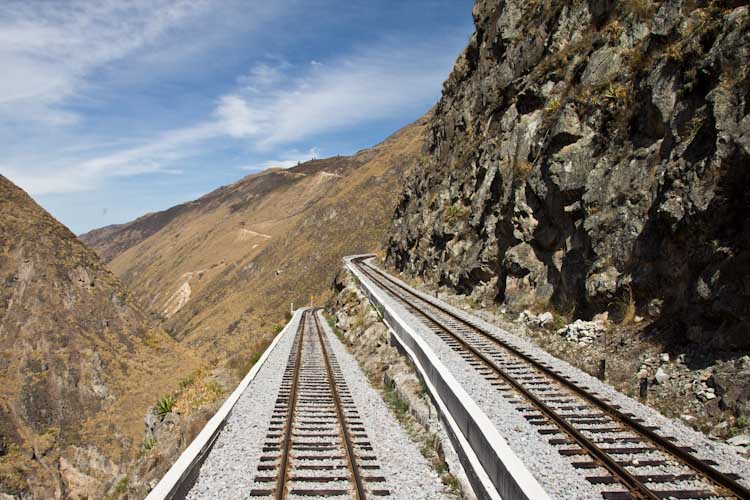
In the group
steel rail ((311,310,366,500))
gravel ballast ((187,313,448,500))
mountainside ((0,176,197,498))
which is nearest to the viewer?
steel rail ((311,310,366,500))

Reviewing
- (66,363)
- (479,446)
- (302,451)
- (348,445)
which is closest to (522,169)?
(348,445)

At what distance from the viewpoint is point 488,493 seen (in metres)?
5.53

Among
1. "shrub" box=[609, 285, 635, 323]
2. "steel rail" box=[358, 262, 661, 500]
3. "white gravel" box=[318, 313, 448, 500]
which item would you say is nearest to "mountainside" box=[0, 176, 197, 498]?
"white gravel" box=[318, 313, 448, 500]

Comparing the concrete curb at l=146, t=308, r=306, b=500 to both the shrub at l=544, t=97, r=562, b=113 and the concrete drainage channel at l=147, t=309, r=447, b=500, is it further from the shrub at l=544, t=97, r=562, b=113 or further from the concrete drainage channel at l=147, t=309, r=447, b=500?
the shrub at l=544, t=97, r=562, b=113

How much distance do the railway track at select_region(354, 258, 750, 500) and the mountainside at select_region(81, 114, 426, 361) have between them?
54.1 ft

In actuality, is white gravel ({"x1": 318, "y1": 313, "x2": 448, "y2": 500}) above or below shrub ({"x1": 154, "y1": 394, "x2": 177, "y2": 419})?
above

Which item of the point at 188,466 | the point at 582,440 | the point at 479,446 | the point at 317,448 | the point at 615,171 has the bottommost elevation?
the point at 317,448

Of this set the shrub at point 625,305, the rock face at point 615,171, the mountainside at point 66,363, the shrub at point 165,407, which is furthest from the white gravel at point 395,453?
the mountainside at point 66,363

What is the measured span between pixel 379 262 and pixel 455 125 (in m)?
17.6

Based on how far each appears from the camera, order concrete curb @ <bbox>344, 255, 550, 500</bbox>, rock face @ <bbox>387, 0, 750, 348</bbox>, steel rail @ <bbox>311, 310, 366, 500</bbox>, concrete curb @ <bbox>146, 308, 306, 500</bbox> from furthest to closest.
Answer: rock face @ <bbox>387, 0, 750, 348</bbox> → steel rail @ <bbox>311, 310, 366, 500</bbox> → concrete curb @ <bbox>146, 308, 306, 500</bbox> → concrete curb @ <bbox>344, 255, 550, 500</bbox>

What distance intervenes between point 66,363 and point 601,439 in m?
37.1

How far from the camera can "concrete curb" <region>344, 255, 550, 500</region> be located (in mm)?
4895

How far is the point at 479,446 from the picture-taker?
247 inches

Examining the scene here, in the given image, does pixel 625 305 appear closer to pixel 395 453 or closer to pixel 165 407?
pixel 395 453
